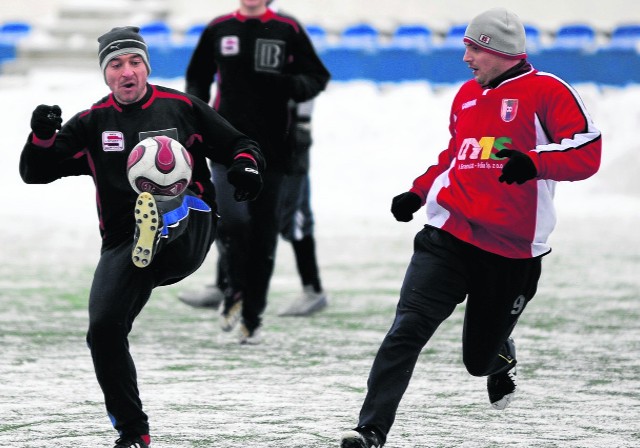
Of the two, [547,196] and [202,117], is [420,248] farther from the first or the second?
[202,117]

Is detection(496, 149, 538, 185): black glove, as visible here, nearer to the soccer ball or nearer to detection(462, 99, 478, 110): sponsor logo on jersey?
detection(462, 99, 478, 110): sponsor logo on jersey

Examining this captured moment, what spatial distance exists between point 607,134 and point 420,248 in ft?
49.4

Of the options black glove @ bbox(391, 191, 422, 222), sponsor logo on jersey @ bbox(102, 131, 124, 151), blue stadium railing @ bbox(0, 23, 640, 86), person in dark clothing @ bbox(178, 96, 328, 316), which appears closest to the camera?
sponsor logo on jersey @ bbox(102, 131, 124, 151)

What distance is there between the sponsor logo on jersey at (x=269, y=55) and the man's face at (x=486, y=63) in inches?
107

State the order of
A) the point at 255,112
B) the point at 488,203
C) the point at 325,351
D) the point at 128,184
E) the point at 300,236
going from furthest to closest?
the point at 300,236 < the point at 255,112 < the point at 325,351 < the point at 488,203 < the point at 128,184

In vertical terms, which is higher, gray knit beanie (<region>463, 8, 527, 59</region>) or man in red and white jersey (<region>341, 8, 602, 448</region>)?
gray knit beanie (<region>463, 8, 527, 59</region>)

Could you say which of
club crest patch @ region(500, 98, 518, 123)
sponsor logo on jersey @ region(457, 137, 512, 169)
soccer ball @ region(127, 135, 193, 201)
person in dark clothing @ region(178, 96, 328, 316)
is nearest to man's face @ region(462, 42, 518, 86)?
club crest patch @ region(500, 98, 518, 123)

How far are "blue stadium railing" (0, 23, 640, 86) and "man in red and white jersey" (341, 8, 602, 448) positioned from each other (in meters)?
14.8

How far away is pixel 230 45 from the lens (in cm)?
840

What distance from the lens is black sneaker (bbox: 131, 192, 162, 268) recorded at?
5246 millimetres

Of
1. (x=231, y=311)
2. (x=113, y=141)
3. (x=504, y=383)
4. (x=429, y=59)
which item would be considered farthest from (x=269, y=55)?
(x=429, y=59)

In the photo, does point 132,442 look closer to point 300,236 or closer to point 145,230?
point 145,230

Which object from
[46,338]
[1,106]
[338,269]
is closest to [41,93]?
[1,106]

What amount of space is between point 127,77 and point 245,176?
60 centimetres
